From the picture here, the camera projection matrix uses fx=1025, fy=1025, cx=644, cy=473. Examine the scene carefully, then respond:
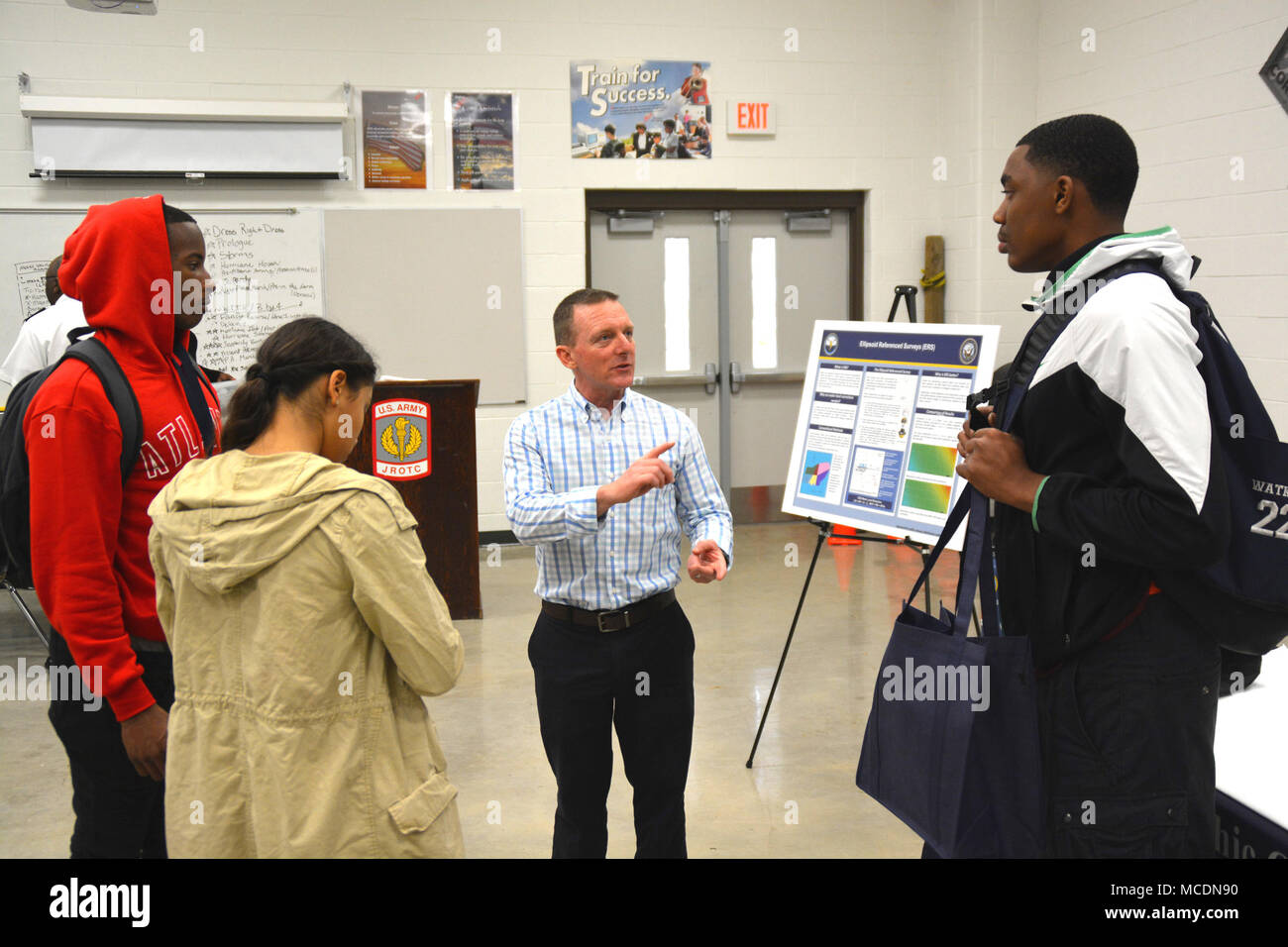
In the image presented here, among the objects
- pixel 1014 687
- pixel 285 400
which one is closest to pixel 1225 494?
pixel 1014 687

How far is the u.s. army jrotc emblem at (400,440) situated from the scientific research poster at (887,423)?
6.66ft

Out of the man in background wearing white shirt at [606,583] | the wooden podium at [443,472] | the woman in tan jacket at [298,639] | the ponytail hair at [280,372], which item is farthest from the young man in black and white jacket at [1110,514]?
the wooden podium at [443,472]

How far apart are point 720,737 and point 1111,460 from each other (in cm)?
243

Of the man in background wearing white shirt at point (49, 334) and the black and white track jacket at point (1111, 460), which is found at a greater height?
the man in background wearing white shirt at point (49, 334)

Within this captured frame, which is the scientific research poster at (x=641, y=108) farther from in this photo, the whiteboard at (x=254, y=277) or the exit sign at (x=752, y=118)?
the whiteboard at (x=254, y=277)

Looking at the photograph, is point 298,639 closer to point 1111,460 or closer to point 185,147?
point 1111,460

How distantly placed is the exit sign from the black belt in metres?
5.45

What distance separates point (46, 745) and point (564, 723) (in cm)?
253

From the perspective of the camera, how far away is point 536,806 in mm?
3137

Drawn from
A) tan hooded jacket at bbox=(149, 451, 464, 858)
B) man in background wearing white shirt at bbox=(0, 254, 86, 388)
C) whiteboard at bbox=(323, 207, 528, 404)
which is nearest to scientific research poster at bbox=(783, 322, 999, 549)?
tan hooded jacket at bbox=(149, 451, 464, 858)

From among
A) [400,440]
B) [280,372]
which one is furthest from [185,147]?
[280,372]

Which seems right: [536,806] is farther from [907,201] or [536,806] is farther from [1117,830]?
[907,201]

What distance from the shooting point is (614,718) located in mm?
2244

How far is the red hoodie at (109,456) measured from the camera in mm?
1668
